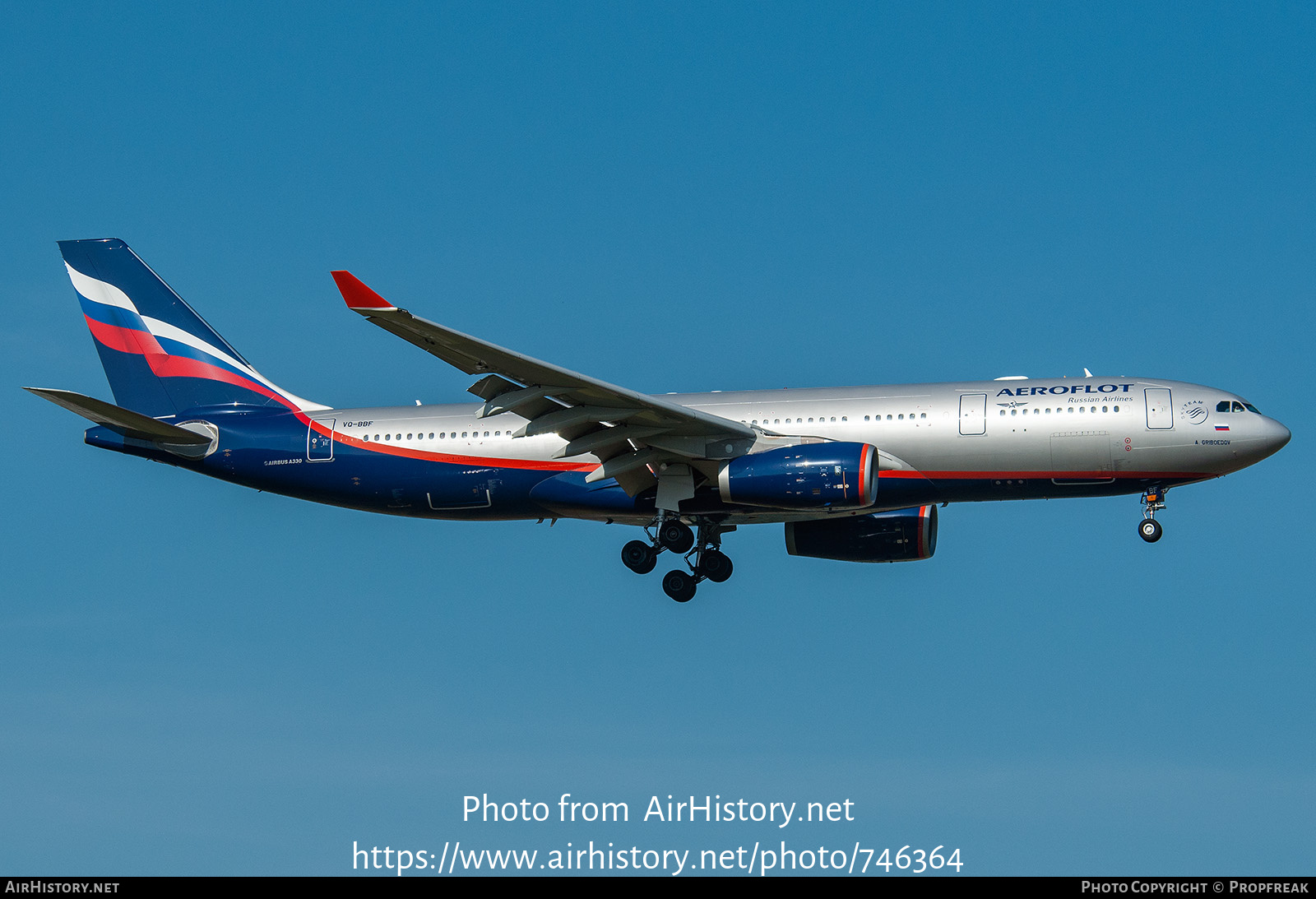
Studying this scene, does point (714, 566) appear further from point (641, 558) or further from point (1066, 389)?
point (1066, 389)

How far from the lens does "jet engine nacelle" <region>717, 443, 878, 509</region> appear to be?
111 ft

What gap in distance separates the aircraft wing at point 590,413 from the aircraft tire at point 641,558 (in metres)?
1.87

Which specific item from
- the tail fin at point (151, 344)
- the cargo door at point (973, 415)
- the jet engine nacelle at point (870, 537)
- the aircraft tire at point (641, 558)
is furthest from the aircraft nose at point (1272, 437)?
the tail fin at point (151, 344)

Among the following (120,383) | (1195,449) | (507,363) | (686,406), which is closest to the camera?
(507,363)

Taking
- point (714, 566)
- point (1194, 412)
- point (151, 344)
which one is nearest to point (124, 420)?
point (151, 344)

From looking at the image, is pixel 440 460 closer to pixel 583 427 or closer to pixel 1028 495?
pixel 583 427

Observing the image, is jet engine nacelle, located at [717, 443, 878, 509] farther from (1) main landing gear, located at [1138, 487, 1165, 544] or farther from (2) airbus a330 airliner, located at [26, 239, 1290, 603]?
(1) main landing gear, located at [1138, 487, 1165, 544]

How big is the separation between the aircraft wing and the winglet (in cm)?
19

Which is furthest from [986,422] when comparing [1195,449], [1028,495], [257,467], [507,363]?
[257,467]

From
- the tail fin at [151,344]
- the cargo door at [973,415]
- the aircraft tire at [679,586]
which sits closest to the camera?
the cargo door at [973,415]

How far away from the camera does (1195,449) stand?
34312 millimetres

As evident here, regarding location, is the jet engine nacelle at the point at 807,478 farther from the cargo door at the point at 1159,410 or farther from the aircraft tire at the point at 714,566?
the cargo door at the point at 1159,410

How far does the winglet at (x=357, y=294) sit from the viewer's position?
29.0 meters

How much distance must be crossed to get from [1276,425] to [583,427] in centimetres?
1527
